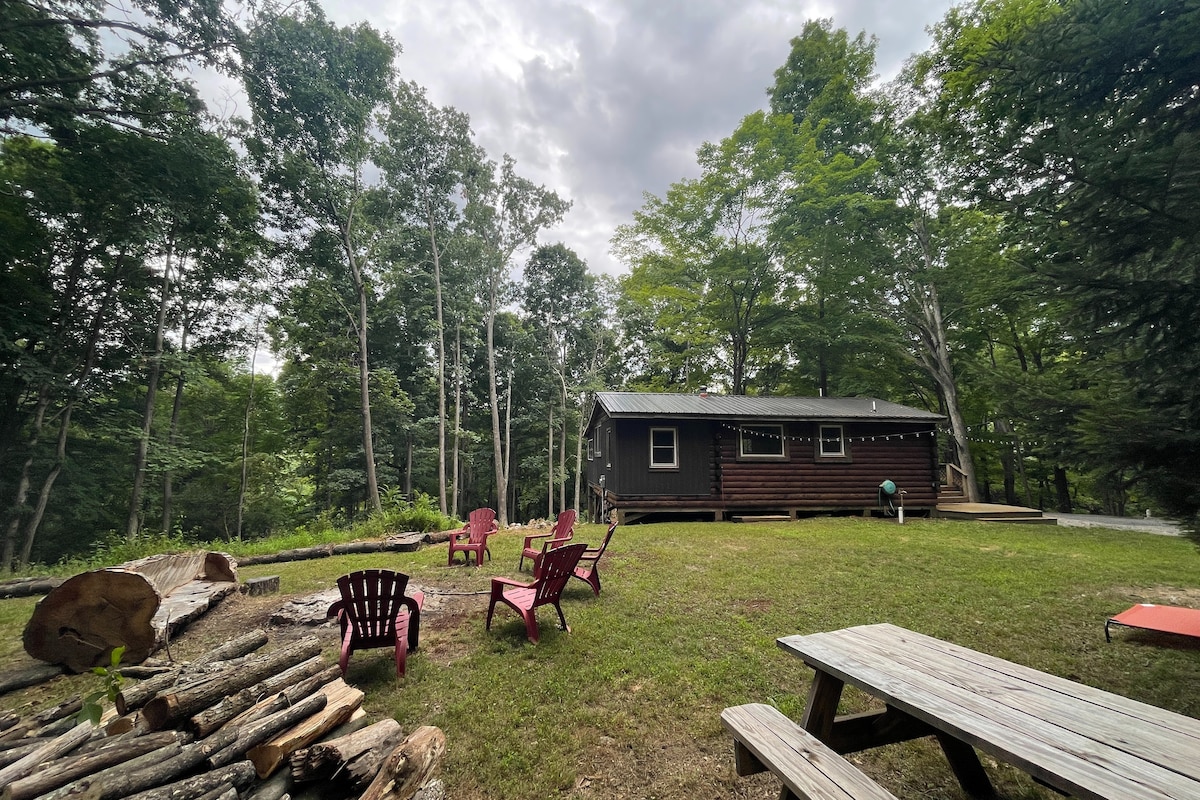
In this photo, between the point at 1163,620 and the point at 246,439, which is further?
the point at 246,439

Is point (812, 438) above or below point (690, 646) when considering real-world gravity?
above

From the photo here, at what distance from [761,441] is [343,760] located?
11974mm

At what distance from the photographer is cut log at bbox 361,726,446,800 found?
2.06m

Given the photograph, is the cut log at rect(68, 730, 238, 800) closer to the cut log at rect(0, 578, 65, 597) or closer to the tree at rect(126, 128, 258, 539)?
the cut log at rect(0, 578, 65, 597)

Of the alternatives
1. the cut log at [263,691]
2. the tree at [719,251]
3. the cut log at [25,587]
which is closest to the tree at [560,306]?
the tree at [719,251]

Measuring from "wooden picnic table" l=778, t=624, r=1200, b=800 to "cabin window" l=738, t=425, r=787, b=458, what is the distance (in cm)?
997

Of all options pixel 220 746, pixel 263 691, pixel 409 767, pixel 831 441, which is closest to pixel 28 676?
pixel 263 691

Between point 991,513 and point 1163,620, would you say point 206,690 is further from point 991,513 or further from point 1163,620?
point 991,513

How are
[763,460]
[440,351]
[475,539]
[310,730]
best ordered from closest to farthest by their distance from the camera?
[310,730] < [475,539] < [763,460] < [440,351]

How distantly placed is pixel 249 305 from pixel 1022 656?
20.6 m

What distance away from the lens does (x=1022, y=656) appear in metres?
3.68

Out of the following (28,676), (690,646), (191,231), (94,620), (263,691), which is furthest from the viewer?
(191,231)

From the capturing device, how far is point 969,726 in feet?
4.88

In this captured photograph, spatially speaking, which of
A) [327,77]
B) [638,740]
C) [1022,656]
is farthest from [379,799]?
[327,77]
